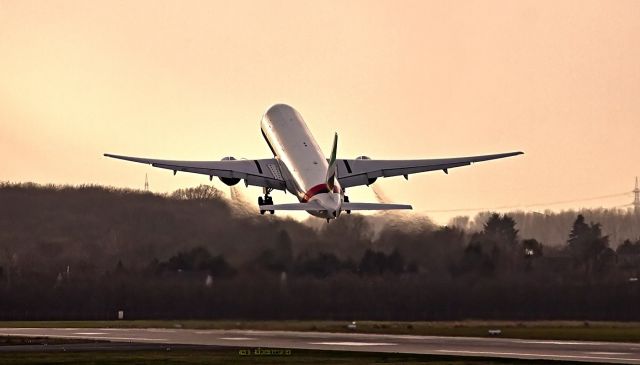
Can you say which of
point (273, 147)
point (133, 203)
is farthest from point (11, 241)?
point (273, 147)

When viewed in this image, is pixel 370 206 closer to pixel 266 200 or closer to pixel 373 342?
pixel 373 342

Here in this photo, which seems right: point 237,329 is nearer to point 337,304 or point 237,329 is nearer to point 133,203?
point 337,304

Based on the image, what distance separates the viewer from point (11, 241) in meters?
146

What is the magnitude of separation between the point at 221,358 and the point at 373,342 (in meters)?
18.7

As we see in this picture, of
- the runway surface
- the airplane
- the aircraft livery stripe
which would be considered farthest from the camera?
the airplane

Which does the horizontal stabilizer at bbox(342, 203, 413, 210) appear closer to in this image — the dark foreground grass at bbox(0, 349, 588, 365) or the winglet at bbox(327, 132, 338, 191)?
the winglet at bbox(327, 132, 338, 191)

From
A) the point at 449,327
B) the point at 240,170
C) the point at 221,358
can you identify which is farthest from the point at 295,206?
the point at 221,358

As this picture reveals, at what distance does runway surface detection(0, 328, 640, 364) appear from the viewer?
104650 mm

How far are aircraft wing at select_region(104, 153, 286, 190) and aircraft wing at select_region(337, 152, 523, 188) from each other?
185 inches

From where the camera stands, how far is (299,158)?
5128 inches

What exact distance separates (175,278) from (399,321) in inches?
701

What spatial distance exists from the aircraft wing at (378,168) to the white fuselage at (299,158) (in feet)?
6.89

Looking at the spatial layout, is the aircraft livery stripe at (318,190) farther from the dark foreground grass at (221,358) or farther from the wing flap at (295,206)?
the dark foreground grass at (221,358)

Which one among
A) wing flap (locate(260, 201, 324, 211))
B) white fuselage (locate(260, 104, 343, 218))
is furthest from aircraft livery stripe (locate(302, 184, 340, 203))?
wing flap (locate(260, 201, 324, 211))
